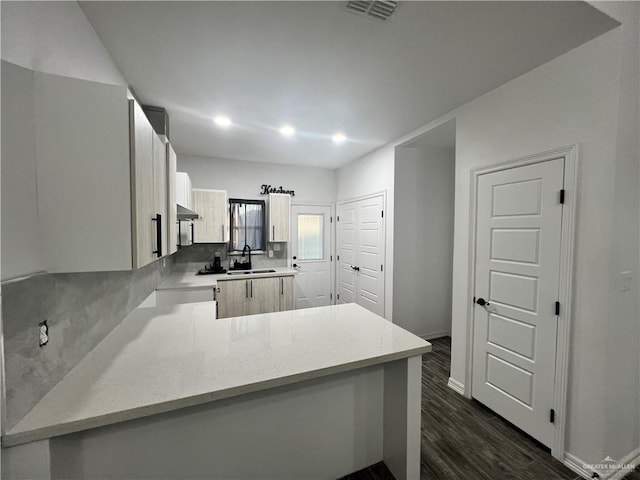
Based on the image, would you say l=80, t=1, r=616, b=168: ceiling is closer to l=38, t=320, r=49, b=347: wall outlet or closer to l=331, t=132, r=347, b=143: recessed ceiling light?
l=331, t=132, r=347, b=143: recessed ceiling light

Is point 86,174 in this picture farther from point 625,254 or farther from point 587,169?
point 625,254

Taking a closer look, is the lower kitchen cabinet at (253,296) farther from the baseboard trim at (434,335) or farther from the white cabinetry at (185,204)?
the baseboard trim at (434,335)

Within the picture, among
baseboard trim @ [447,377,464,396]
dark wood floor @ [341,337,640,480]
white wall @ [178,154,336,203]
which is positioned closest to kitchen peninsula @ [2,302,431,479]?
dark wood floor @ [341,337,640,480]

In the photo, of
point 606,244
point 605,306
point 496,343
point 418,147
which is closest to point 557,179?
point 606,244

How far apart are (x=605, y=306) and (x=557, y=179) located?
852 millimetres

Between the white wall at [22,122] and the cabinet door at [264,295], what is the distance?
9.72 feet

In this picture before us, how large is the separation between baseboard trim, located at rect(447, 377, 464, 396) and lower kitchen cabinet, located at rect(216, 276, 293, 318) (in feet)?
7.70

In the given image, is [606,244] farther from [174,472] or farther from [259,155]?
[259,155]

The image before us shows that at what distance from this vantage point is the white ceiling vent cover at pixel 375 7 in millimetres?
1375

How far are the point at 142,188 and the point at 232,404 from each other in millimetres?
1170

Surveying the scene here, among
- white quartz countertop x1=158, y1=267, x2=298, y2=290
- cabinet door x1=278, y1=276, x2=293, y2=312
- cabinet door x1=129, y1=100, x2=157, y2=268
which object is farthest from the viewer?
cabinet door x1=278, y1=276, x2=293, y2=312

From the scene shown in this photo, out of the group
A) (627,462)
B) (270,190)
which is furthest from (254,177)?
(627,462)

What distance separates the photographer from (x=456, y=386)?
8.32 ft

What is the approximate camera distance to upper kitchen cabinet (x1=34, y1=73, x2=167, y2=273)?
1.02 meters
